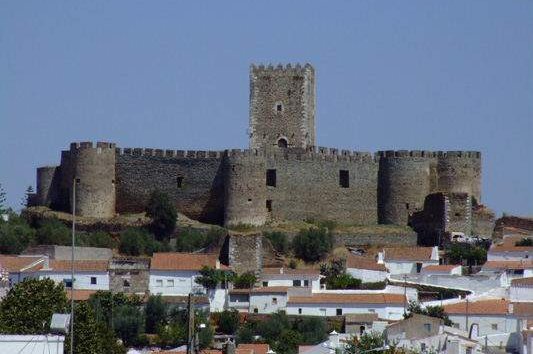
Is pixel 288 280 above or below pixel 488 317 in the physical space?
above

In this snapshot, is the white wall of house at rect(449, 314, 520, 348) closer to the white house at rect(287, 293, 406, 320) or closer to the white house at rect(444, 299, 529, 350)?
the white house at rect(444, 299, 529, 350)

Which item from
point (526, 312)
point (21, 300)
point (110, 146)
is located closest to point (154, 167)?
point (110, 146)

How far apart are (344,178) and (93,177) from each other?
8.11 meters

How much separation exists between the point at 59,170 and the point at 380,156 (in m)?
10.4

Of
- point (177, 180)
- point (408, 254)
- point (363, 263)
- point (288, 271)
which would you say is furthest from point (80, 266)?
point (408, 254)

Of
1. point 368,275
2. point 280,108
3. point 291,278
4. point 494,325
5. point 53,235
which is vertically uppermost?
point 280,108

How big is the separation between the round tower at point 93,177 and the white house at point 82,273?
5355 millimetres

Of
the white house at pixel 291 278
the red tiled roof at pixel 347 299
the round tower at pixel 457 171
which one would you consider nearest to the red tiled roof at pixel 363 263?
the white house at pixel 291 278

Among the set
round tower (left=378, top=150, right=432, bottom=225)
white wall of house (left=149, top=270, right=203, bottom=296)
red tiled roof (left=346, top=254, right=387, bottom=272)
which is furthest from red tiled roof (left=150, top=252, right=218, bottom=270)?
round tower (left=378, top=150, right=432, bottom=225)

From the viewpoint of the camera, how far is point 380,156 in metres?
68.0

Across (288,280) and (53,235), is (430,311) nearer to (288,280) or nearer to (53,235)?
(288,280)

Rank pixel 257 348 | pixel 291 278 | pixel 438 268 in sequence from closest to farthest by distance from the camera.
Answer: pixel 257 348
pixel 291 278
pixel 438 268

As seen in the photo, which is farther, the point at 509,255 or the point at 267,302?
the point at 509,255

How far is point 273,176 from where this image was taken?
6544 cm
